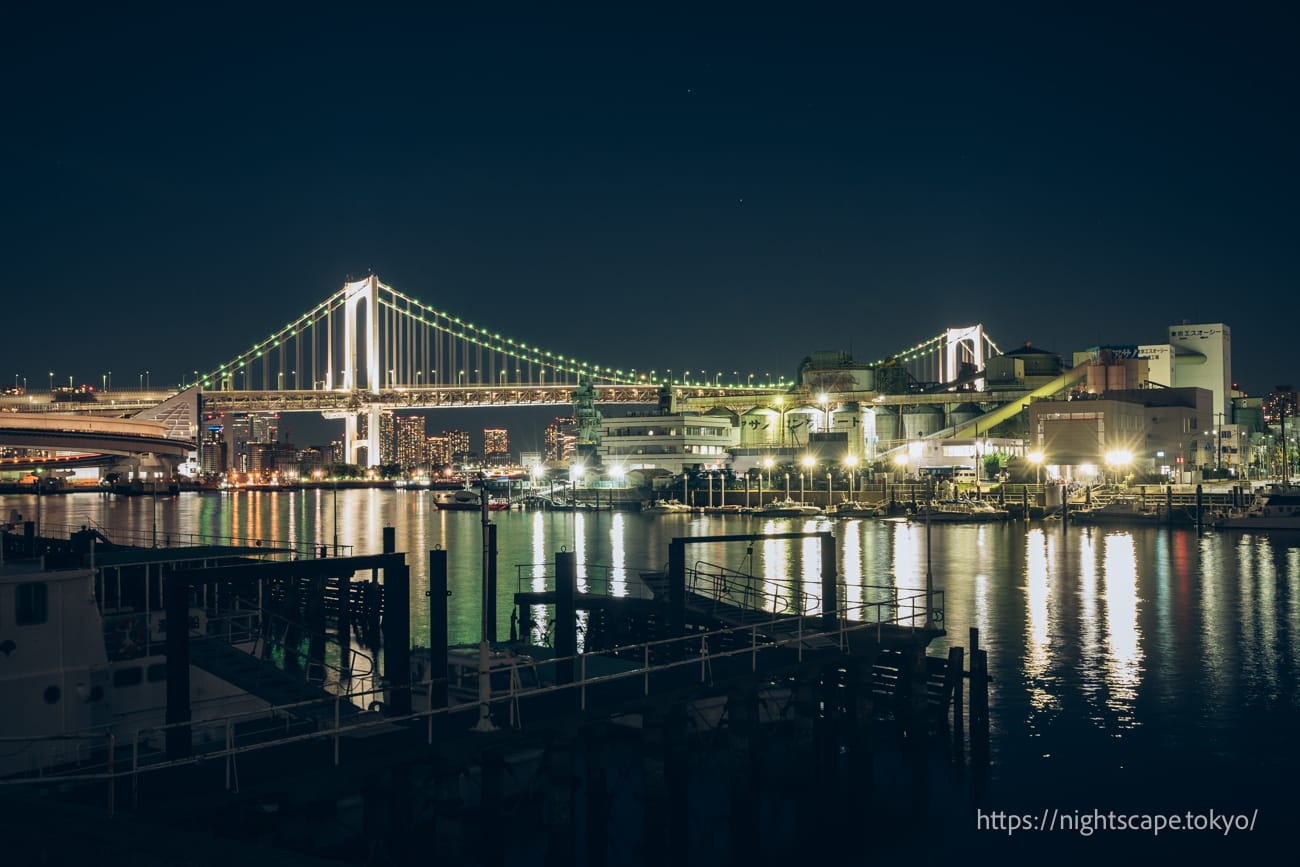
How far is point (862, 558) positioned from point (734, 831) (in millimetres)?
52703

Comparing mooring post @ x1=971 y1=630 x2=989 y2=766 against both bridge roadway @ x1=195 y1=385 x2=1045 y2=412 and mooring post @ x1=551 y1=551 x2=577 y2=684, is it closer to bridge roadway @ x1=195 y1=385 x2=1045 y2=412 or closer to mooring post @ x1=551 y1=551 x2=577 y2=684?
mooring post @ x1=551 y1=551 x2=577 y2=684

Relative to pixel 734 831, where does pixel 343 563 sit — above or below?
above

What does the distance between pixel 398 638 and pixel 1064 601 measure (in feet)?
128

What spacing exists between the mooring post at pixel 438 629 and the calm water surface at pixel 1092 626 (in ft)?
26.6

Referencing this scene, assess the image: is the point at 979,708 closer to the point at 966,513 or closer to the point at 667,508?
the point at 966,513

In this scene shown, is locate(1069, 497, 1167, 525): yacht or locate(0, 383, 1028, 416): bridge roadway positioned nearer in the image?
locate(1069, 497, 1167, 525): yacht

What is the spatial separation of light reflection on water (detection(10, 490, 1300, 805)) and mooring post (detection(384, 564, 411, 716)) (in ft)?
40.0

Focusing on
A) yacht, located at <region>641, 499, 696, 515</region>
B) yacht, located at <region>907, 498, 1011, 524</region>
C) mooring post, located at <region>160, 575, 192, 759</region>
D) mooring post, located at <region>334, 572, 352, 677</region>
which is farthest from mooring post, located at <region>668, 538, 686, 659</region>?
yacht, located at <region>641, 499, 696, 515</region>

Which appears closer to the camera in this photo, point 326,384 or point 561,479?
point 561,479

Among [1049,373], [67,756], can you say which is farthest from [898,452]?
[67,756]

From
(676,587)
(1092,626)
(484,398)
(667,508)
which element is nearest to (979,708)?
(676,587)

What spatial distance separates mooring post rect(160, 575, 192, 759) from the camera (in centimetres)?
1472

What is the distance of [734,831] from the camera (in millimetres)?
19219

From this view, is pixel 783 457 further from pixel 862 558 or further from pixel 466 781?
pixel 466 781
